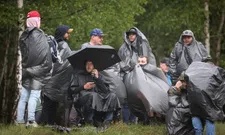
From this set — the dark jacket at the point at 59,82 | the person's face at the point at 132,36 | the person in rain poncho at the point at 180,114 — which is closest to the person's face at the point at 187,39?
the person's face at the point at 132,36

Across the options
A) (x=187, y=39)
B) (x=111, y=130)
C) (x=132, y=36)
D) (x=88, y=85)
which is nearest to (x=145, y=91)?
(x=88, y=85)

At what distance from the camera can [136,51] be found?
39.4 feet

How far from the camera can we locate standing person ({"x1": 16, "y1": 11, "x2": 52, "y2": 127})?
966 centimetres

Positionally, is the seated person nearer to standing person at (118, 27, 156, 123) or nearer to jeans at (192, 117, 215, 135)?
standing person at (118, 27, 156, 123)

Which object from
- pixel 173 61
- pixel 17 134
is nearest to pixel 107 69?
pixel 173 61

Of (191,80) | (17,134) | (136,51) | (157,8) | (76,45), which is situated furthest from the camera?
(157,8)

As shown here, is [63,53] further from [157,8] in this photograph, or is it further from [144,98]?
[157,8]

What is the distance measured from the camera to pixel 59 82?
1080 centimetres

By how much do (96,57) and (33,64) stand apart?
1.29m

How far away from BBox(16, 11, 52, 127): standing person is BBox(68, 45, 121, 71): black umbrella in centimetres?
66

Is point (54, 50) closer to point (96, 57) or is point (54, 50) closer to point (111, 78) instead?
point (96, 57)

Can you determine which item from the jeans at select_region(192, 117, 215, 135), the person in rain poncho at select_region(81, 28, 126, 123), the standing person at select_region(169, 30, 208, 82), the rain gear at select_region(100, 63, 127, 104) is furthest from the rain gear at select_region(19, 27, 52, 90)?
the standing person at select_region(169, 30, 208, 82)

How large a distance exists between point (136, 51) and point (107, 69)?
103 cm

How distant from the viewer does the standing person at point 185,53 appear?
12164 mm
